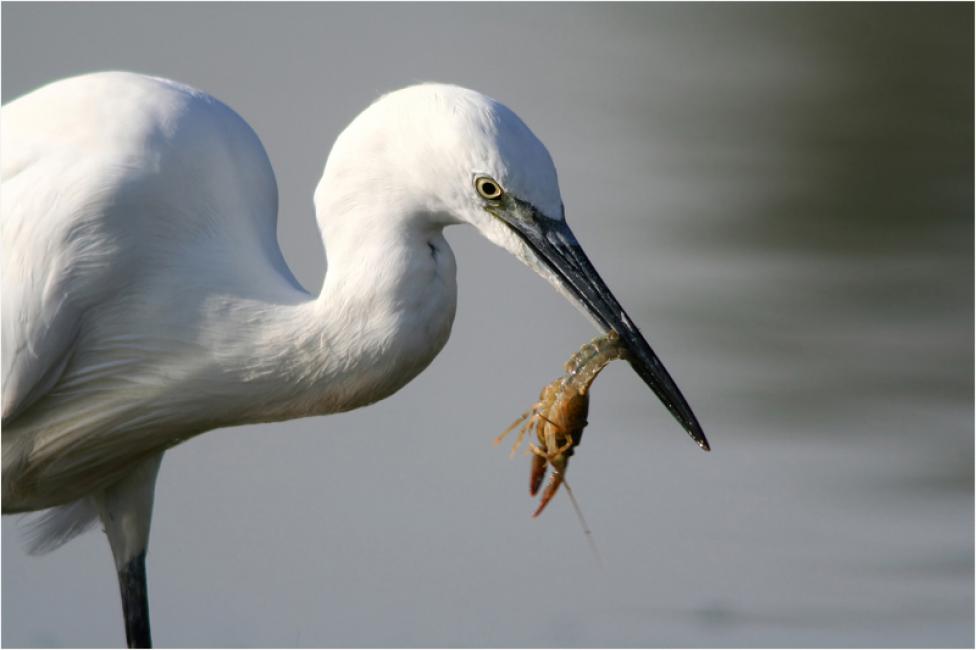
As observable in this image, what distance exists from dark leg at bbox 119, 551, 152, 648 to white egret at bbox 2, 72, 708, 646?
0.95ft

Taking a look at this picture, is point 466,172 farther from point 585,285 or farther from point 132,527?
point 132,527

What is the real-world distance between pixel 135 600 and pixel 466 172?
1326mm

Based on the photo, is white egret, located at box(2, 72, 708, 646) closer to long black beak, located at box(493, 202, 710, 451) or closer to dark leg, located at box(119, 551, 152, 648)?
long black beak, located at box(493, 202, 710, 451)

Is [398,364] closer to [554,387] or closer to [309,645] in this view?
[554,387]

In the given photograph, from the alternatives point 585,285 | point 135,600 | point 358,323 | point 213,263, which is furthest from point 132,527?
point 585,285

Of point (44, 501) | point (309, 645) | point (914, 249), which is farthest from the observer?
point (914, 249)

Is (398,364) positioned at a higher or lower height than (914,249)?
lower


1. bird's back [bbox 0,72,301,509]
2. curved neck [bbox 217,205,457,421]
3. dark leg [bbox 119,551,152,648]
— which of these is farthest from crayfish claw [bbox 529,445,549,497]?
dark leg [bbox 119,551,152,648]

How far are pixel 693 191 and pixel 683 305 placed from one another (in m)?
1.02

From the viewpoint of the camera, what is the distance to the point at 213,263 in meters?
3.04

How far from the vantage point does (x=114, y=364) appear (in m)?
3.12

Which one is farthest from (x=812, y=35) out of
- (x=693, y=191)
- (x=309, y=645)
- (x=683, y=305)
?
(x=309, y=645)

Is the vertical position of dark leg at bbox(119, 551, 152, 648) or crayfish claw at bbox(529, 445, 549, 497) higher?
crayfish claw at bbox(529, 445, 549, 497)

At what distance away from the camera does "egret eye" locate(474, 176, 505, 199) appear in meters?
2.74
